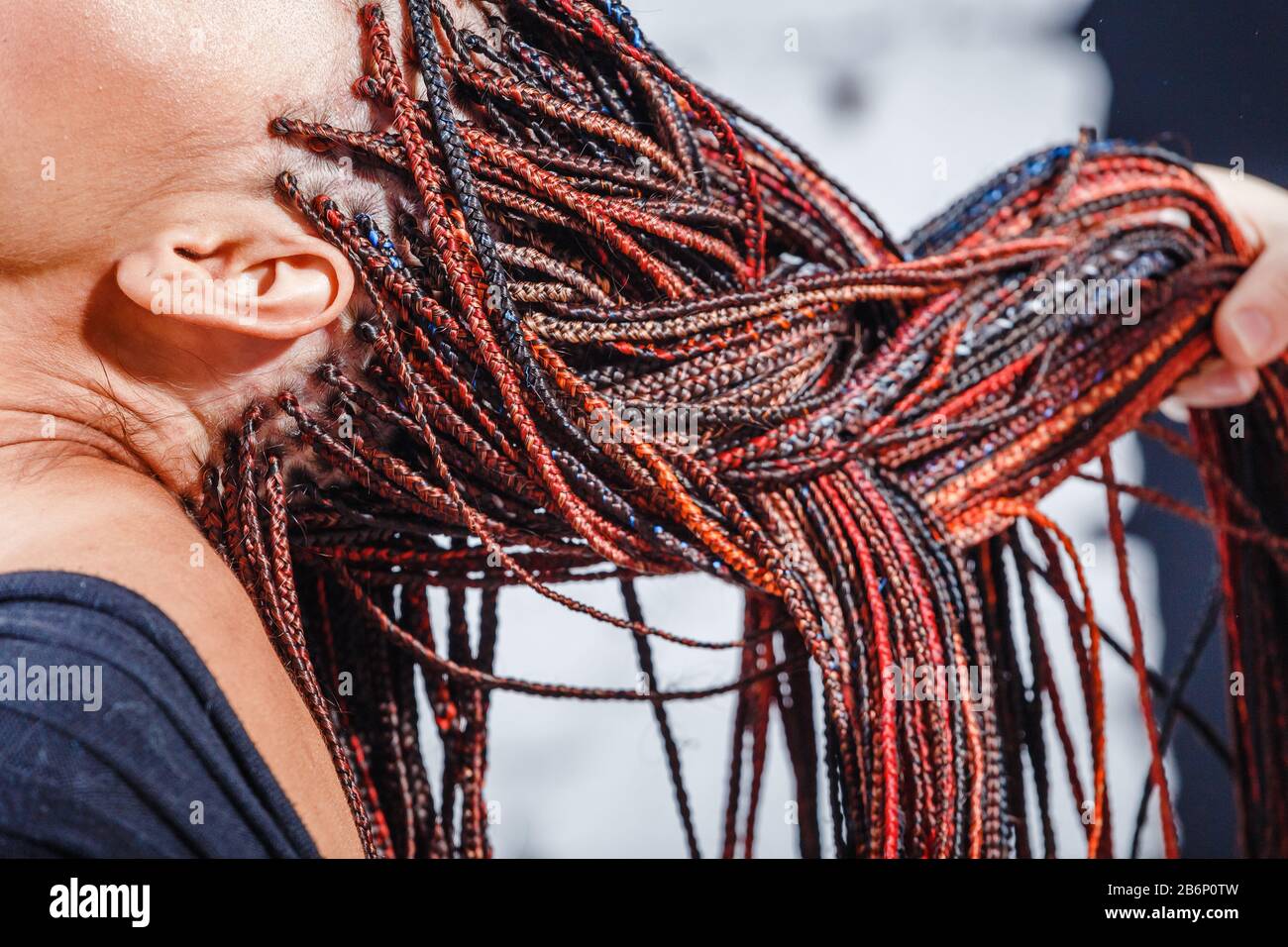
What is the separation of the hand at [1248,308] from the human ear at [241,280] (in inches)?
27.4

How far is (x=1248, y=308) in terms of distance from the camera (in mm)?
784

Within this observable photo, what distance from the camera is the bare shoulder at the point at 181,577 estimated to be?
1.71ft

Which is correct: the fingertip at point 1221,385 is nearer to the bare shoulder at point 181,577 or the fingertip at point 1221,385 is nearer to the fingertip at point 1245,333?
the fingertip at point 1245,333

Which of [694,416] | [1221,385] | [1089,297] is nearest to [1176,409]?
[1221,385]

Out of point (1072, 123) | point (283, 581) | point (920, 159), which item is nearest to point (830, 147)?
point (920, 159)

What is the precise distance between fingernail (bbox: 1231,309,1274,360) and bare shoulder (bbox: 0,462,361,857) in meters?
0.76

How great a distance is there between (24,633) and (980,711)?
0.61 meters

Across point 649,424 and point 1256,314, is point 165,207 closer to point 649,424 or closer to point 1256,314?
point 649,424

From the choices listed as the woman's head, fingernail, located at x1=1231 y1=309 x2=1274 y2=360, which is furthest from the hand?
the woman's head

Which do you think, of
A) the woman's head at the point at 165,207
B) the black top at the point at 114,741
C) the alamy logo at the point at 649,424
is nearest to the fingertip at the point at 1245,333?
the alamy logo at the point at 649,424

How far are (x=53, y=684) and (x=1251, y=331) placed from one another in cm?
87
